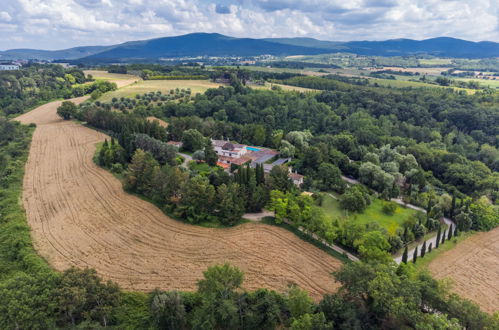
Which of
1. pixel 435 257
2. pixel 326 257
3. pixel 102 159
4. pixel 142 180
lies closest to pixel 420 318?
pixel 326 257

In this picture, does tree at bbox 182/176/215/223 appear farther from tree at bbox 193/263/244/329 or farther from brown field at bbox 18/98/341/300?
tree at bbox 193/263/244/329

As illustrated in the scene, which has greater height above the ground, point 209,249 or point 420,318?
point 420,318

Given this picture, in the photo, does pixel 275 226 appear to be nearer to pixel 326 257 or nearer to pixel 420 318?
pixel 326 257

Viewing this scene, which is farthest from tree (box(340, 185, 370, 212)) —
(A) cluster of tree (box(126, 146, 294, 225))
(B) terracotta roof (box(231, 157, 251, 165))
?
(B) terracotta roof (box(231, 157, 251, 165))

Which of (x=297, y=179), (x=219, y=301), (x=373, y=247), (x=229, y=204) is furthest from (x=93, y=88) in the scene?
(x=373, y=247)

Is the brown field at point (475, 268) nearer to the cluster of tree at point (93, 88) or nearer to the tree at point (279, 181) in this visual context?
the tree at point (279, 181)

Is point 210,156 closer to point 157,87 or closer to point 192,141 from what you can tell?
point 192,141
